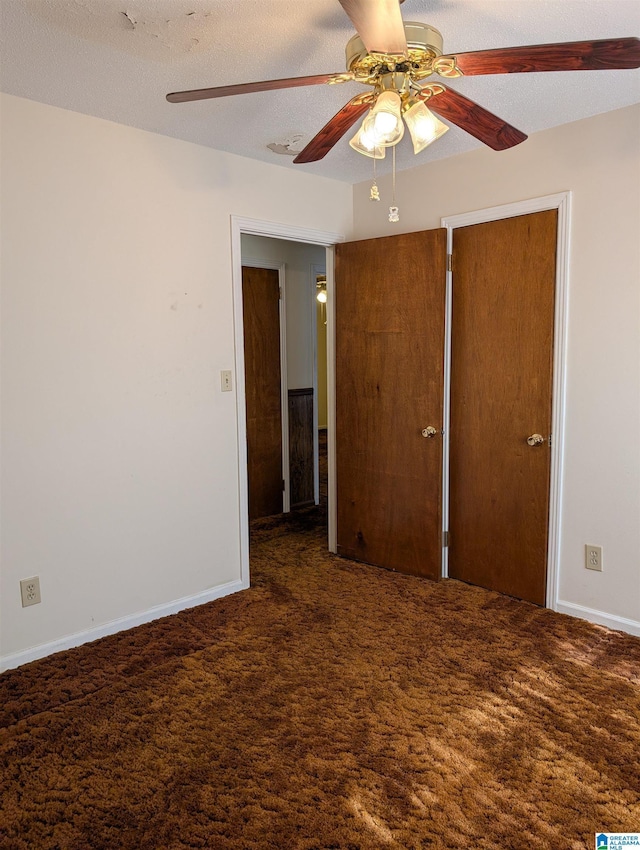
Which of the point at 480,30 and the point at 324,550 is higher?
the point at 480,30

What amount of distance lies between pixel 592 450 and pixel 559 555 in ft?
1.86

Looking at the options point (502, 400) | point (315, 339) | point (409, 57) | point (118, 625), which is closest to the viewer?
point (409, 57)

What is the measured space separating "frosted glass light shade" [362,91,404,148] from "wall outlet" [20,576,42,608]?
225 cm

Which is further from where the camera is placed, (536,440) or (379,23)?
(536,440)

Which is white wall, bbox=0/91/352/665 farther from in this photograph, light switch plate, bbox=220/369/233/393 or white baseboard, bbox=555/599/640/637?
white baseboard, bbox=555/599/640/637

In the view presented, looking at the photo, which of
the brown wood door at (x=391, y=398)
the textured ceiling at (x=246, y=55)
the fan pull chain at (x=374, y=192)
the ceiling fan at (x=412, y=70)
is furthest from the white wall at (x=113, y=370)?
the ceiling fan at (x=412, y=70)

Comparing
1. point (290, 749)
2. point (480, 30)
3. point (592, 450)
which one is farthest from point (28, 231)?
point (592, 450)

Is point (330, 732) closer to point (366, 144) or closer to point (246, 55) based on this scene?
point (366, 144)

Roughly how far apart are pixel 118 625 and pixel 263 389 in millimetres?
2352

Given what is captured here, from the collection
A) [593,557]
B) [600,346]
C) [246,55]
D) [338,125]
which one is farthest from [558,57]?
[593,557]

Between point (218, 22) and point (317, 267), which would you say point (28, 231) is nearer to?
point (218, 22)

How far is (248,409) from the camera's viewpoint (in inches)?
186

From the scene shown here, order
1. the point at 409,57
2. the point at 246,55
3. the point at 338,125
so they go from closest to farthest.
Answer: the point at 409,57
the point at 338,125
the point at 246,55

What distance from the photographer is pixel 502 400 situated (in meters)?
3.18
